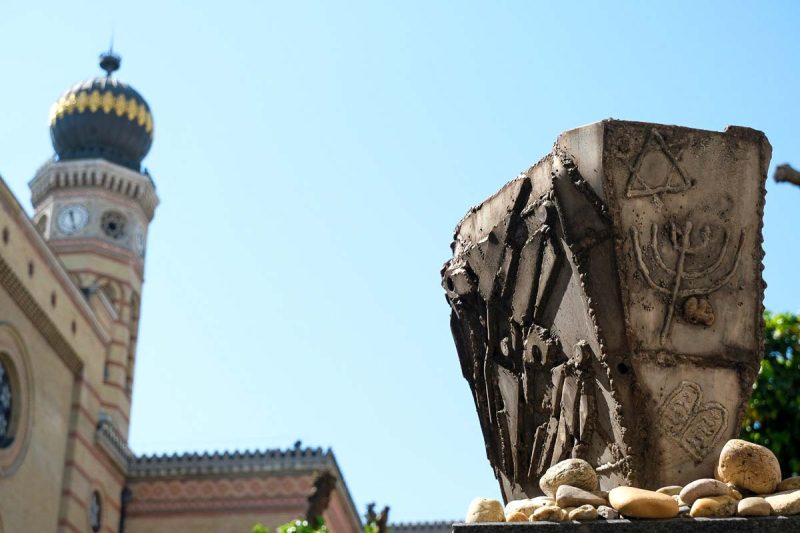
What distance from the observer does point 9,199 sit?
20.8 metres

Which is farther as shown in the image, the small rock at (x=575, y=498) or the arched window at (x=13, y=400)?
the arched window at (x=13, y=400)

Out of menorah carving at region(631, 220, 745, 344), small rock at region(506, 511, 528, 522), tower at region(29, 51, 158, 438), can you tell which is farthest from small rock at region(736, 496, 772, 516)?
tower at region(29, 51, 158, 438)

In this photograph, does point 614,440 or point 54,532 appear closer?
point 614,440

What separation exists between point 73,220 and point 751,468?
31.1 metres

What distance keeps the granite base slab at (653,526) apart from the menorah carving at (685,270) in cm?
84

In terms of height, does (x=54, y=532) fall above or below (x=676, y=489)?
above

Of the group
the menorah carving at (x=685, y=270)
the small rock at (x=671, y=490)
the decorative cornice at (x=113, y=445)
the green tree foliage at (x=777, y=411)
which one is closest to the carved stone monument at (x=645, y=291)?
the menorah carving at (x=685, y=270)

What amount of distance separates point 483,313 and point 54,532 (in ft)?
68.1

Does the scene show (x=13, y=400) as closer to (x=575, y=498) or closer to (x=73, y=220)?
(x=73, y=220)

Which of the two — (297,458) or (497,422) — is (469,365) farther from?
(297,458)

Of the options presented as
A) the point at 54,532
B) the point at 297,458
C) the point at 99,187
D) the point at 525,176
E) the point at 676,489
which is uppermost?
the point at 99,187

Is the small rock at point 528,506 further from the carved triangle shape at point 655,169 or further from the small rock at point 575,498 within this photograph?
the carved triangle shape at point 655,169

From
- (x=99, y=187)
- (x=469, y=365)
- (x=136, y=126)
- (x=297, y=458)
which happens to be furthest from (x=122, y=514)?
(x=469, y=365)

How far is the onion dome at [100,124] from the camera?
33875mm
